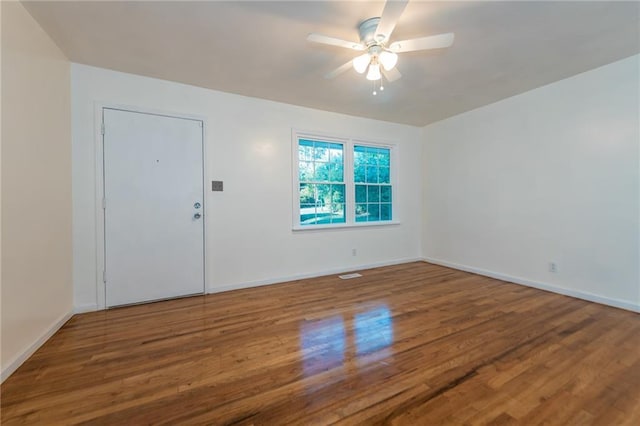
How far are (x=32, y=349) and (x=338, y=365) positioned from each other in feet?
7.40

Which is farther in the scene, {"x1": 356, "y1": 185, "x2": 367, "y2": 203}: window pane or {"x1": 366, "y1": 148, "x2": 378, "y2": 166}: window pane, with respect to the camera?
{"x1": 366, "y1": 148, "x2": 378, "y2": 166}: window pane

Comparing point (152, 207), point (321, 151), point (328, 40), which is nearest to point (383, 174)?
point (321, 151)

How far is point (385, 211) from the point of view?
190 inches

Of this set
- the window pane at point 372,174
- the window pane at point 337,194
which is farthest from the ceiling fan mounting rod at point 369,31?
the window pane at point 372,174

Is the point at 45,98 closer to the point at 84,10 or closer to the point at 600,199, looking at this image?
the point at 84,10

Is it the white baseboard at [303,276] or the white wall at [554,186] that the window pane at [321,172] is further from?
the white wall at [554,186]

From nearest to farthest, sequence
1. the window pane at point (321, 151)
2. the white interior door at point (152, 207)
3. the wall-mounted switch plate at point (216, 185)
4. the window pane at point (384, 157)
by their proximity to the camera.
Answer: the white interior door at point (152, 207) → the wall-mounted switch plate at point (216, 185) → the window pane at point (321, 151) → the window pane at point (384, 157)

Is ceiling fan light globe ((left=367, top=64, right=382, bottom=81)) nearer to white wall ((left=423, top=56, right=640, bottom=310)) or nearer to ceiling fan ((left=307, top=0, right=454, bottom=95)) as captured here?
ceiling fan ((left=307, top=0, right=454, bottom=95))

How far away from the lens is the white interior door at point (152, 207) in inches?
112

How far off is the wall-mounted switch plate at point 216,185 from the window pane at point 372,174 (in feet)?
8.09

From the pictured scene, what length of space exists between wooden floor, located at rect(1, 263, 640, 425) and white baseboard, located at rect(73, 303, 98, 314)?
159 mm

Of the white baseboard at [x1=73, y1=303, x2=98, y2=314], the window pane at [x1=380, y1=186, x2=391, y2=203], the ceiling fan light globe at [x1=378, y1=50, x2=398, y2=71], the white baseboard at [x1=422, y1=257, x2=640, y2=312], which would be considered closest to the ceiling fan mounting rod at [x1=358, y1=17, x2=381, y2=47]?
the ceiling fan light globe at [x1=378, y1=50, x2=398, y2=71]

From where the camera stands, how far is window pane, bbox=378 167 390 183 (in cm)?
477

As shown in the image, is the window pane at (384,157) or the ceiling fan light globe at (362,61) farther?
the window pane at (384,157)
